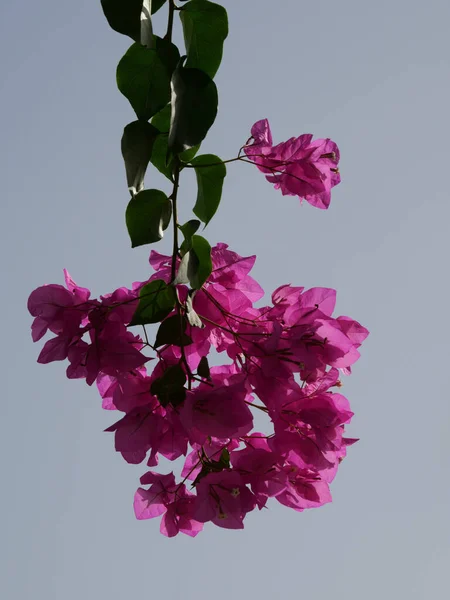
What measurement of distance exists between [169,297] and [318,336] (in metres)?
0.16

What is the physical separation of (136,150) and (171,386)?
252 mm

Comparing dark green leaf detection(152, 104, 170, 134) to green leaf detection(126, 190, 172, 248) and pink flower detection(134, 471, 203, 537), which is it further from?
pink flower detection(134, 471, 203, 537)

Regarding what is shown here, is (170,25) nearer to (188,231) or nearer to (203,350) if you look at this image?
(188,231)

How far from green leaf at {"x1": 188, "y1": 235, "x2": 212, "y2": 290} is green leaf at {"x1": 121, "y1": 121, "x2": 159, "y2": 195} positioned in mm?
88

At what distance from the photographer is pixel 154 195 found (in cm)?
84

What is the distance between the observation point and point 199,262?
83 centimetres

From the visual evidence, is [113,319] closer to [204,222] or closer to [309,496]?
[204,222]

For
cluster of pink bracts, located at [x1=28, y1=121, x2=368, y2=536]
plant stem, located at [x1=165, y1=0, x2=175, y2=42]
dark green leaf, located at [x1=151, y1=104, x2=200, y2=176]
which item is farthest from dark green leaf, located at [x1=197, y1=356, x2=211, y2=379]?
plant stem, located at [x1=165, y1=0, x2=175, y2=42]

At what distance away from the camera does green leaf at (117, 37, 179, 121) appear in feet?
2.82

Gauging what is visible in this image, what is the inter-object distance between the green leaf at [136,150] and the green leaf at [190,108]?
2.7 inches

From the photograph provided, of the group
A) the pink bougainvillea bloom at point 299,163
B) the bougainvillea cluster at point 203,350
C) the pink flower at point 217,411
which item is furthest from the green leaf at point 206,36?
the pink flower at point 217,411

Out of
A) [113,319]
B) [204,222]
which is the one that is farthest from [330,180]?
[113,319]

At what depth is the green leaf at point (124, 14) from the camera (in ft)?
2.73

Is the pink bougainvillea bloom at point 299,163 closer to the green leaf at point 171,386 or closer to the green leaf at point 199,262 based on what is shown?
the green leaf at point 199,262
